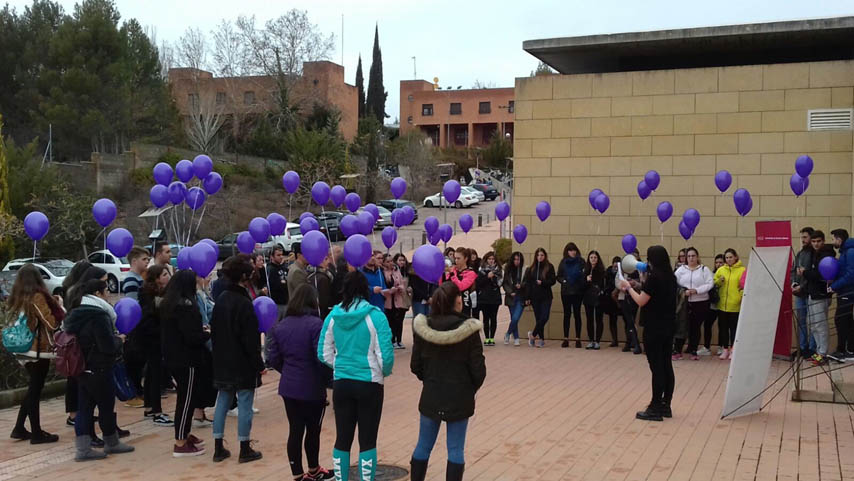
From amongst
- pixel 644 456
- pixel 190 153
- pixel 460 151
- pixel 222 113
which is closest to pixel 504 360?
pixel 644 456

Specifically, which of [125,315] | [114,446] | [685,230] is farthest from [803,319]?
[114,446]

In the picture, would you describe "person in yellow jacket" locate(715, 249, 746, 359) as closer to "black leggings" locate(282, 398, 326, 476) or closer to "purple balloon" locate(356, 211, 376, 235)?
"purple balloon" locate(356, 211, 376, 235)

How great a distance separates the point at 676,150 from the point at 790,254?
19.3ft

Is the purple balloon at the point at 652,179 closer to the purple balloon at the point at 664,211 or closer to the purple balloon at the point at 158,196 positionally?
the purple balloon at the point at 664,211

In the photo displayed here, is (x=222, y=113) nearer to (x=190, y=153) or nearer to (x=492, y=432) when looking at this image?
(x=190, y=153)

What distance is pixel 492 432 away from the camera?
7.59 meters

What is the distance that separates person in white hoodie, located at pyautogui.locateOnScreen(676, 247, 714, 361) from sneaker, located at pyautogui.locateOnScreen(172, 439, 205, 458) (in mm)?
7934

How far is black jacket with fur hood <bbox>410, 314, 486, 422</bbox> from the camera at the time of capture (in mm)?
5195

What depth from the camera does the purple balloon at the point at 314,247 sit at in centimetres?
877

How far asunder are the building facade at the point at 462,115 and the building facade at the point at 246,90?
19542mm

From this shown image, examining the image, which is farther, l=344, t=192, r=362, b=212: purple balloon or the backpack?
l=344, t=192, r=362, b=212: purple balloon

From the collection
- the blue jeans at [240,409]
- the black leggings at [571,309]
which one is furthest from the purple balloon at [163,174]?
the black leggings at [571,309]

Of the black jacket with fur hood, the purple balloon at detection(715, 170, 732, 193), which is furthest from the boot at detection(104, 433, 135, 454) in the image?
the purple balloon at detection(715, 170, 732, 193)

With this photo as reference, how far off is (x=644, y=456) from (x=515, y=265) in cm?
723
